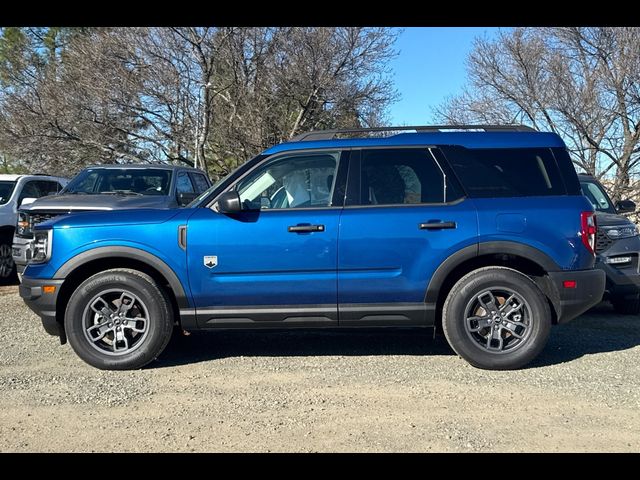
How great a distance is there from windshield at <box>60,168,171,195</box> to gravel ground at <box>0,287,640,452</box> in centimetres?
A: 335

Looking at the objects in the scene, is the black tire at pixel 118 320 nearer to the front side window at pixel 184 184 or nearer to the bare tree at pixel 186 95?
the front side window at pixel 184 184

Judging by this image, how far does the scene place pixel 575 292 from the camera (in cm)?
542

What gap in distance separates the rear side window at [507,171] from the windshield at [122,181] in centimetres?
535

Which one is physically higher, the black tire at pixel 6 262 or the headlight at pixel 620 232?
the headlight at pixel 620 232

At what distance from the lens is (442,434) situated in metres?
4.11

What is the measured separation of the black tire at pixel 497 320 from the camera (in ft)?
17.8

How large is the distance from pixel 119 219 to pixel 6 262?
6342 millimetres

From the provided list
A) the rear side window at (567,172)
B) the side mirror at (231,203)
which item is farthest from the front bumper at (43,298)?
the rear side window at (567,172)

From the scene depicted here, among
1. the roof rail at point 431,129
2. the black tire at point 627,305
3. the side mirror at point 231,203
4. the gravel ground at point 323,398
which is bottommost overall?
the gravel ground at point 323,398

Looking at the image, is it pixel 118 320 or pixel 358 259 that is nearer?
pixel 358 259

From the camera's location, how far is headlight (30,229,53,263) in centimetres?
554

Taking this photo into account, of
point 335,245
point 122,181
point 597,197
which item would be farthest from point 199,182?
point 597,197

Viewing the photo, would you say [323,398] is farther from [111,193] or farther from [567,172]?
[111,193]
